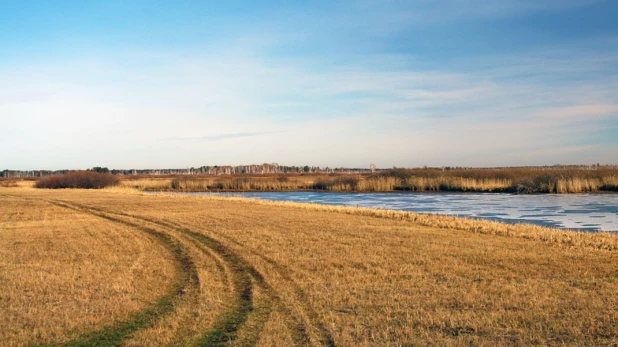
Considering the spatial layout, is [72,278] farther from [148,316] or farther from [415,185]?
[415,185]

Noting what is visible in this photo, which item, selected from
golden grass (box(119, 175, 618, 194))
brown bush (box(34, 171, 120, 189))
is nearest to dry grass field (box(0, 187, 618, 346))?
golden grass (box(119, 175, 618, 194))

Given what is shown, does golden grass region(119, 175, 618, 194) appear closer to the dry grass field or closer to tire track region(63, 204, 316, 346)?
the dry grass field

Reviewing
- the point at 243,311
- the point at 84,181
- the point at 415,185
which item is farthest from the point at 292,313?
the point at 84,181

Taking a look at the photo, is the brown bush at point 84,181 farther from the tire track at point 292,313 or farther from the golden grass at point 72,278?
the tire track at point 292,313

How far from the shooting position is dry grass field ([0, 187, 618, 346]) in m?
6.96

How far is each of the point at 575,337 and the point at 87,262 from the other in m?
9.93

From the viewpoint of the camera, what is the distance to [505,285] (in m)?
9.51

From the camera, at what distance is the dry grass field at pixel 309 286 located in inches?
274

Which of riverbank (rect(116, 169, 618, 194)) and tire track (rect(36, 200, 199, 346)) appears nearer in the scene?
tire track (rect(36, 200, 199, 346))

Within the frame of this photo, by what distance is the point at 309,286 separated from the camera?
373 inches

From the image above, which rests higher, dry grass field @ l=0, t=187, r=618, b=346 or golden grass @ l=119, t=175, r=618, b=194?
golden grass @ l=119, t=175, r=618, b=194

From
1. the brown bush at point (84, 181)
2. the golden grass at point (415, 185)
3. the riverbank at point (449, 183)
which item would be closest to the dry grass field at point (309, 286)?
the golden grass at point (415, 185)

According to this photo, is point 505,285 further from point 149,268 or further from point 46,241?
point 46,241

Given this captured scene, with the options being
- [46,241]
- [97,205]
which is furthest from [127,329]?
[97,205]
